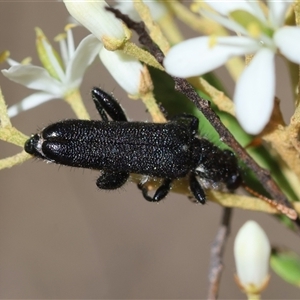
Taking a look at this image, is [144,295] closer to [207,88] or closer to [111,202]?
[111,202]

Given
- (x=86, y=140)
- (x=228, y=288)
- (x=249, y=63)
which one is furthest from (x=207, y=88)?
(x=228, y=288)

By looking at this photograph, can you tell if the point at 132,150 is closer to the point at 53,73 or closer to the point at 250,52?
the point at 53,73

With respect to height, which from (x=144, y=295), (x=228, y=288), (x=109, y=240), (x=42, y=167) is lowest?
(x=228, y=288)

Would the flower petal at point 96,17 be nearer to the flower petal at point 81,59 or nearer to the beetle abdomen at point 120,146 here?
the flower petal at point 81,59

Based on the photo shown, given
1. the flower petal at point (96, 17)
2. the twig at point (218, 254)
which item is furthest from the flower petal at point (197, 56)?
the twig at point (218, 254)

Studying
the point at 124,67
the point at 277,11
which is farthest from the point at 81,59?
the point at 277,11
